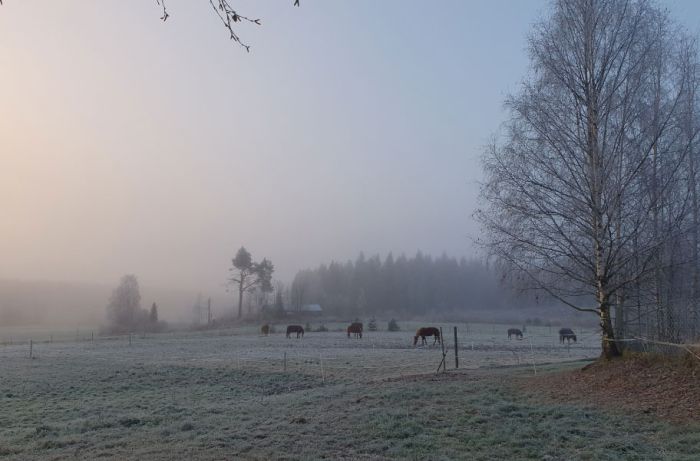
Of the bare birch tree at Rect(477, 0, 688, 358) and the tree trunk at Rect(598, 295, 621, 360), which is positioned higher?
the bare birch tree at Rect(477, 0, 688, 358)

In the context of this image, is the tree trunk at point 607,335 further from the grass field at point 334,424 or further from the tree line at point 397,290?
the tree line at point 397,290

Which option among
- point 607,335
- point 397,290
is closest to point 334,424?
point 607,335

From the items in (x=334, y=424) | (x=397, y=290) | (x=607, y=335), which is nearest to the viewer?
(x=334, y=424)

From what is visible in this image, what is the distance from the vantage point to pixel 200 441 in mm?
11125

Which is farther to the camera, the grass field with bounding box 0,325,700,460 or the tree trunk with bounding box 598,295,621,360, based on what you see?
the tree trunk with bounding box 598,295,621,360

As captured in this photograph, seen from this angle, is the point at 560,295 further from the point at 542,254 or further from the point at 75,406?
the point at 75,406

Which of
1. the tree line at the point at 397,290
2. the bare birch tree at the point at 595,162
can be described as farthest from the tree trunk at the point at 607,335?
the tree line at the point at 397,290

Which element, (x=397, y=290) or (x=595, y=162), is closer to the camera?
(x=595, y=162)

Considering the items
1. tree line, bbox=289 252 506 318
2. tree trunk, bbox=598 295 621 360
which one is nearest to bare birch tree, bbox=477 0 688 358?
tree trunk, bbox=598 295 621 360

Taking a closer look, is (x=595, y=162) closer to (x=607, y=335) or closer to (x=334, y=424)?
(x=607, y=335)

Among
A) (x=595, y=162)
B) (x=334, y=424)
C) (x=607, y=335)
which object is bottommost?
(x=334, y=424)

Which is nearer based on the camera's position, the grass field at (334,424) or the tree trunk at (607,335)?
the grass field at (334,424)

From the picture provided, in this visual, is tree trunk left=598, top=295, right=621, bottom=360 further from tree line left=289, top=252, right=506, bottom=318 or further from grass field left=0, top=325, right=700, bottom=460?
tree line left=289, top=252, right=506, bottom=318

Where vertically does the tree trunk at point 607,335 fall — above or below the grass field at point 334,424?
above
